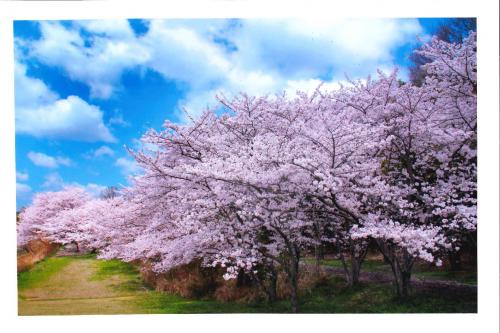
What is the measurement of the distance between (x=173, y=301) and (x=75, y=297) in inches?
66.1

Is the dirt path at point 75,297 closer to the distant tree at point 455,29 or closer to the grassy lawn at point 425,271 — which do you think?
the grassy lawn at point 425,271

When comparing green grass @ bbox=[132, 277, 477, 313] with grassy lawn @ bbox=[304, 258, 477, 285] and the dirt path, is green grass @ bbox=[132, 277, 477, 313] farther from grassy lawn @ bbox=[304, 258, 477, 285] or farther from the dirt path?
grassy lawn @ bbox=[304, 258, 477, 285]

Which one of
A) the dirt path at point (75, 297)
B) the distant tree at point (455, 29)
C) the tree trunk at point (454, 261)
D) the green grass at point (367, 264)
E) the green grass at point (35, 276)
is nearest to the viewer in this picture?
the dirt path at point (75, 297)

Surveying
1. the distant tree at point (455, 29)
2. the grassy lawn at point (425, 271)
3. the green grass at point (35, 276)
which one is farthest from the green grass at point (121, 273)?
the distant tree at point (455, 29)

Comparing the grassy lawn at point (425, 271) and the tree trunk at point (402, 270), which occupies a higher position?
the tree trunk at point (402, 270)

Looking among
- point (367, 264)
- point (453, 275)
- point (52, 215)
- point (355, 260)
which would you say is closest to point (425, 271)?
point (453, 275)

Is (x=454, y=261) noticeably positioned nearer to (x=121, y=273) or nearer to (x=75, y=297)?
(x=75, y=297)

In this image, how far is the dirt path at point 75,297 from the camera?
22.1ft

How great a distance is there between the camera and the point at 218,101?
25.3 feet

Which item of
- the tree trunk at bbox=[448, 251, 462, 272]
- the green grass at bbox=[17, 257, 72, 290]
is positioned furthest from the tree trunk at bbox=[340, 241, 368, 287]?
the green grass at bbox=[17, 257, 72, 290]

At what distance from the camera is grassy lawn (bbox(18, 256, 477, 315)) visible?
6.33 metres
